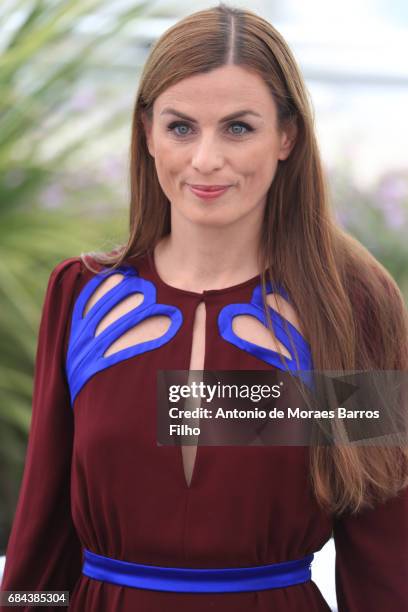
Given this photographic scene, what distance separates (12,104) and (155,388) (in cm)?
173

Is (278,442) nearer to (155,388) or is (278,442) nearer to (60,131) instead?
(155,388)

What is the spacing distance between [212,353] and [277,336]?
0.33 ft

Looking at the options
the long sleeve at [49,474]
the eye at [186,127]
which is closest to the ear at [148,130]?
the eye at [186,127]

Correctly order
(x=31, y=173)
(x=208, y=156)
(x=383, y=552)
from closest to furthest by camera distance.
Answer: (x=208, y=156) < (x=383, y=552) < (x=31, y=173)

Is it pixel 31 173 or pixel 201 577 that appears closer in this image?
pixel 201 577

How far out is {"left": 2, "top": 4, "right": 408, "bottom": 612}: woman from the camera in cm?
151

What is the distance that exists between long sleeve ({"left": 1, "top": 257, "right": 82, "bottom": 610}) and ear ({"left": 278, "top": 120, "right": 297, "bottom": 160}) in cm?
39

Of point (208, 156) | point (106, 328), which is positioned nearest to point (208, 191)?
point (208, 156)

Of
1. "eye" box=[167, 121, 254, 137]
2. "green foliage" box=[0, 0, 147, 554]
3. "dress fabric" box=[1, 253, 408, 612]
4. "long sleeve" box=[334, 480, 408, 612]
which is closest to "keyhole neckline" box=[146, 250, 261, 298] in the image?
"dress fabric" box=[1, 253, 408, 612]

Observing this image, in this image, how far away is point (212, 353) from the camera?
1561 mm

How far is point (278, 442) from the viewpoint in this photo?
1522 mm

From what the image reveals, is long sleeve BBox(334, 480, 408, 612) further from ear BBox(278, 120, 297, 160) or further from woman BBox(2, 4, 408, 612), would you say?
ear BBox(278, 120, 297, 160)

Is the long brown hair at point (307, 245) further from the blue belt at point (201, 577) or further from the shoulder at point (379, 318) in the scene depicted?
the blue belt at point (201, 577)

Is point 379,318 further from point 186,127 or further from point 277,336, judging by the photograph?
point 186,127
